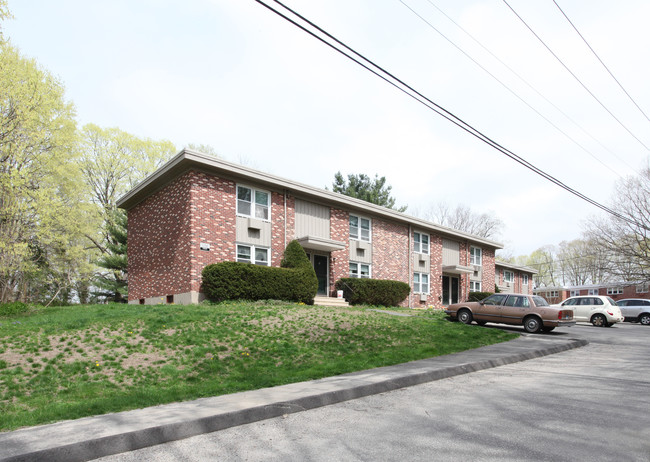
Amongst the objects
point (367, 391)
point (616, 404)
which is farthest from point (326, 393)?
point (616, 404)

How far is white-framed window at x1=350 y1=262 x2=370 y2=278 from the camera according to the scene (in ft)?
81.3

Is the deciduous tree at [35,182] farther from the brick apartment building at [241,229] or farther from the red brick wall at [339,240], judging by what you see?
the red brick wall at [339,240]

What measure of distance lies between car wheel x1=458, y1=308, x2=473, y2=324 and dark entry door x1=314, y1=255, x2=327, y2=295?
730cm

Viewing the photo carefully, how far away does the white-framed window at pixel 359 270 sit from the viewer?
81.3 ft

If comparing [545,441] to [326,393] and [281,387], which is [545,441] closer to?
[326,393]

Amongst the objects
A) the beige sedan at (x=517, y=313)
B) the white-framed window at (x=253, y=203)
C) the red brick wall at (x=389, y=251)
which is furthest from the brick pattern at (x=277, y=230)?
the beige sedan at (x=517, y=313)

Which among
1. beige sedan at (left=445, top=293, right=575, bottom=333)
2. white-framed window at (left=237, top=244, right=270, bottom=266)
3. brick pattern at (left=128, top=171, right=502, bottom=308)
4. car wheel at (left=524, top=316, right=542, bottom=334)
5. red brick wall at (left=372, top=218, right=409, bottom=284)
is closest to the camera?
beige sedan at (left=445, top=293, right=575, bottom=333)

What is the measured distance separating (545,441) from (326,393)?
2.85 meters

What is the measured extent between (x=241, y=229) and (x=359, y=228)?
26.9 ft

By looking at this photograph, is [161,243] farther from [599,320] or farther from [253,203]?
[599,320]

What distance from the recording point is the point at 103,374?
802cm

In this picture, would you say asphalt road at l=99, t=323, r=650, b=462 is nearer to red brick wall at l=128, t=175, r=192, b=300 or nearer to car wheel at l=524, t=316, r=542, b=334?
car wheel at l=524, t=316, r=542, b=334

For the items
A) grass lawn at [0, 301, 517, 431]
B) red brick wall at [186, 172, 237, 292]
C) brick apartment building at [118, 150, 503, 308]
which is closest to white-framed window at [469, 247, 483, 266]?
brick apartment building at [118, 150, 503, 308]

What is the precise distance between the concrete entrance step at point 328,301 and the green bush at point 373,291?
831 mm
